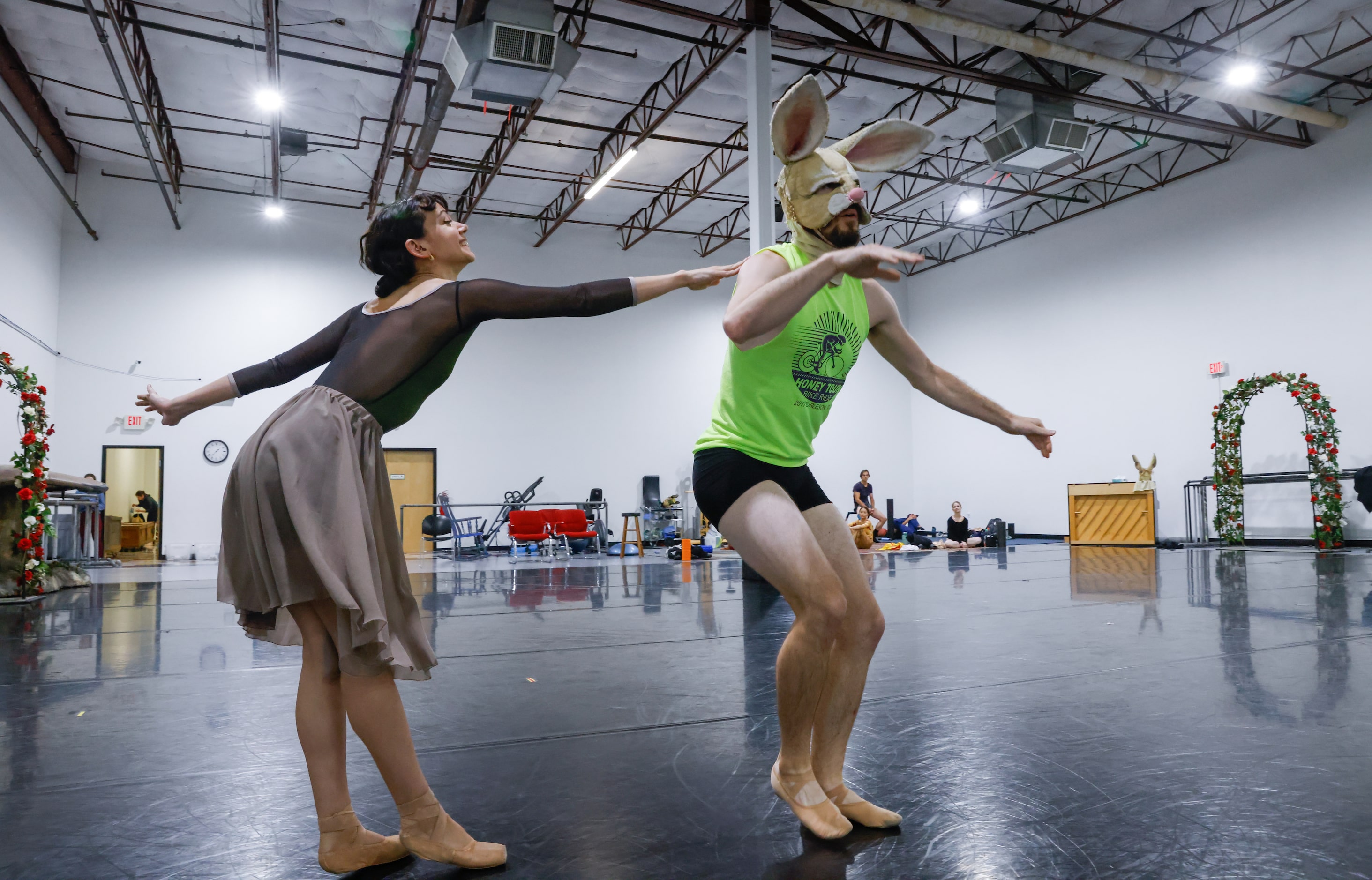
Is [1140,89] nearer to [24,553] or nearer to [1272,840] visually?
[1272,840]

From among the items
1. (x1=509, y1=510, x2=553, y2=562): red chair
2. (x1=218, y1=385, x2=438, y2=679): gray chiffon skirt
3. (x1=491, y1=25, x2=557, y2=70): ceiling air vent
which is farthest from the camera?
(x1=509, y1=510, x2=553, y2=562): red chair

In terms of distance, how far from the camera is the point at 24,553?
24.3 ft

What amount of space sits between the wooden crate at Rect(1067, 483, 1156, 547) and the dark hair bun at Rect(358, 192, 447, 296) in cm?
1422

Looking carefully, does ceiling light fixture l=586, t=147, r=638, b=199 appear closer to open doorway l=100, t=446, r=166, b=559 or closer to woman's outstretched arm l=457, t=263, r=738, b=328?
open doorway l=100, t=446, r=166, b=559

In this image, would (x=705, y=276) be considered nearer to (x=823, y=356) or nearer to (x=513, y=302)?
(x=823, y=356)

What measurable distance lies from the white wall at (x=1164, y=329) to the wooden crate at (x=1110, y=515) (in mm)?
1241

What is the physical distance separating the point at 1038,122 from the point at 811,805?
12.0m

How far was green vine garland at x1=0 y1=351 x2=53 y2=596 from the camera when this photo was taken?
7406 mm

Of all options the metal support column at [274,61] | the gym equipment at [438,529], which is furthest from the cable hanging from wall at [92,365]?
the gym equipment at [438,529]

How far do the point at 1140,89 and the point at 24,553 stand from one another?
14445 mm

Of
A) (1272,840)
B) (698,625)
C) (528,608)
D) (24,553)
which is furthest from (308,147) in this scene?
(1272,840)

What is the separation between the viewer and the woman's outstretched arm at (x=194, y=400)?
6.90 ft

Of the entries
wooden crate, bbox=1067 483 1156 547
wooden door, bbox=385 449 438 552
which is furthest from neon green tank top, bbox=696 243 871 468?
wooden door, bbox=385 449 438 552

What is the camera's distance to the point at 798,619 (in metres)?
1.98
